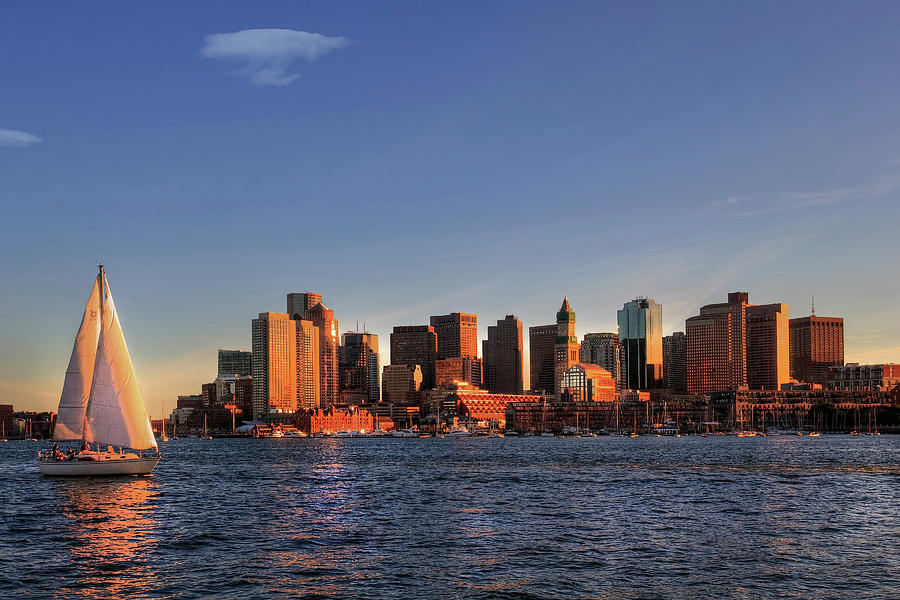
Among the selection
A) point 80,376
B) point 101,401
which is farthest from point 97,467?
point 80,376

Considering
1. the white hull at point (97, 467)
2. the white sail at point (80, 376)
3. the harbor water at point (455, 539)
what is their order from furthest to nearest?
1. the white sail at point (80, 376)
2. the white hull at point (97, 467)
3. the harbor water at point (455, 539)

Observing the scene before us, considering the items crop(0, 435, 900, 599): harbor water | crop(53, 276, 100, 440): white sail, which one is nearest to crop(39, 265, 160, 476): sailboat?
crop(53, 276, 100, 440): white sail

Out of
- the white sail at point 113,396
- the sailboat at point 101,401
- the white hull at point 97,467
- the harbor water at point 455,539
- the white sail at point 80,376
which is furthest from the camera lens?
the white sail at point 80,376

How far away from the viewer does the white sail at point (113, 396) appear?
94125 mm

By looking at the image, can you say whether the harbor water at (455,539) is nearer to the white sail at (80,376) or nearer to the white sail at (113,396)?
the white sail at (113,396)

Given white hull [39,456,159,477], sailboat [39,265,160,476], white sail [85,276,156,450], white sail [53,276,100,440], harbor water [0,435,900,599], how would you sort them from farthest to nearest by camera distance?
white sail [53,276,100,440] → white hull [39,456,159,477] → sailboat [39,265,160,476] → white sail [85,276,156,450] → harbor water [0,435,900,599]

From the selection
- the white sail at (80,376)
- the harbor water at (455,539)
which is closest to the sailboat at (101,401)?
the white sail at (80,376)

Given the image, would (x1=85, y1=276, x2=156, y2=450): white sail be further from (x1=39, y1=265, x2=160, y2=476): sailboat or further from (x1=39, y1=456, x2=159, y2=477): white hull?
(x1=39, y1=456, x2=159, y2=477): white hull

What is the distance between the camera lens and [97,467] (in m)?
94.2

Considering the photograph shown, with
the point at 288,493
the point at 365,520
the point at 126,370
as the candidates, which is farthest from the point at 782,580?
the point at 126,370

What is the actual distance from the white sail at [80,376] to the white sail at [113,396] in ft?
6.91

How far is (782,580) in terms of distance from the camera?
4384 centimetres

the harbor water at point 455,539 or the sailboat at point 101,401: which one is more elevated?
the sailboat at point 101,401

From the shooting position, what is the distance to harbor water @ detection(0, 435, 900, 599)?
43.0 m
